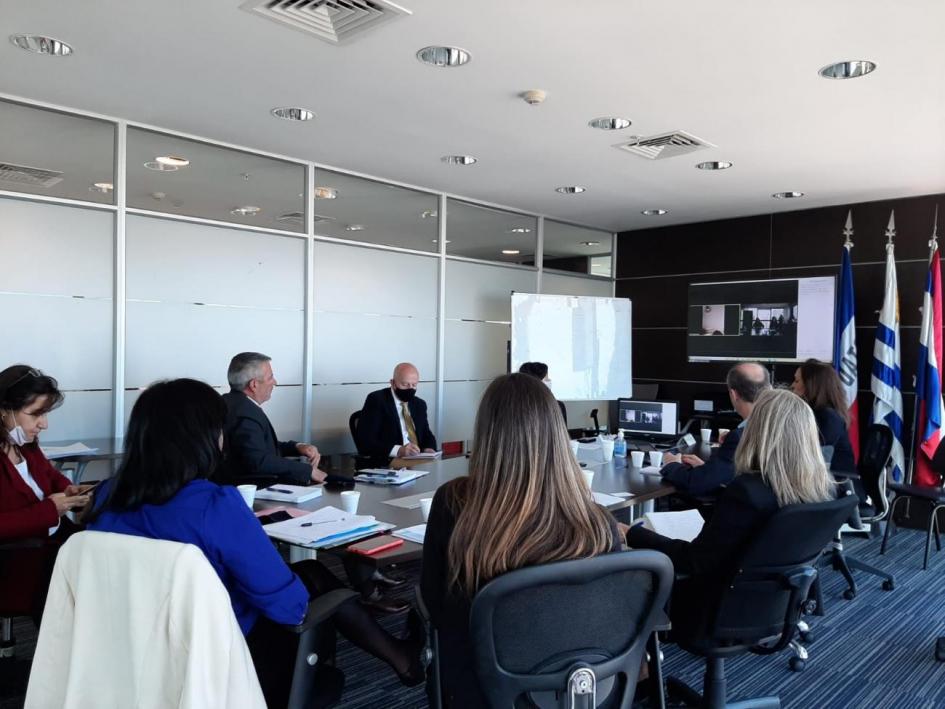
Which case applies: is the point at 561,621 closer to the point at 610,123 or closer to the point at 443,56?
the point at 443,56

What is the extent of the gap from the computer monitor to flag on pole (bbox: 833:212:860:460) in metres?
1.87

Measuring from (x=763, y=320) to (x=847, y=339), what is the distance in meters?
0.79

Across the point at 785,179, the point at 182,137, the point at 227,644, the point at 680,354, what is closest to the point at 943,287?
the point at 785,179

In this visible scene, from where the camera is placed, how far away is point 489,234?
22.7ft

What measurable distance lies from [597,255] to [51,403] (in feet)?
20.4

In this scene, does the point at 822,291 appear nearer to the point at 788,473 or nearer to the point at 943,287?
the point at 943,287

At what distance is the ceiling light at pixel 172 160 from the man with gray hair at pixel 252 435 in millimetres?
1794

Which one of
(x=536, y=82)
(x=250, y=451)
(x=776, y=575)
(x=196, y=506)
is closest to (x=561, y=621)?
(x=196, y=506)

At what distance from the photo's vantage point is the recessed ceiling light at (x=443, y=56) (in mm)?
3344

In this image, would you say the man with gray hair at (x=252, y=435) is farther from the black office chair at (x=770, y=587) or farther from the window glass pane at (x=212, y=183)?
the black office chair at (x=770, y=587)

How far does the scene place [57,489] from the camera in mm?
3123

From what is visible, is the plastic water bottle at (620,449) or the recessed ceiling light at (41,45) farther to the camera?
the plastic water bottle at (620,449)

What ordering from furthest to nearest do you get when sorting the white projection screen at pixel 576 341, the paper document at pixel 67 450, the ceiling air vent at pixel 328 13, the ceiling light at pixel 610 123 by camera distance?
the white projection screen at pixel 576 341, the ceiling light at pixel 610 123, the paper document at pixel 67 450, the ceiling air vent at pixel 328 13

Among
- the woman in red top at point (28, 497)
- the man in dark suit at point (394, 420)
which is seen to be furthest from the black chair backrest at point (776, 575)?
the man in dark suit at point (394, 420)
